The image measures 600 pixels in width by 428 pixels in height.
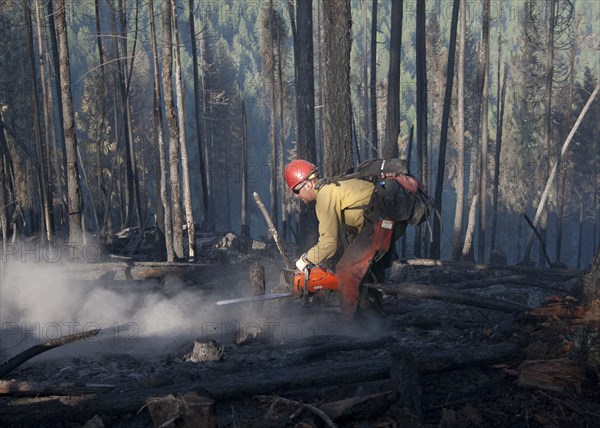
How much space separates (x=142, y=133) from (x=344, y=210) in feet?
144

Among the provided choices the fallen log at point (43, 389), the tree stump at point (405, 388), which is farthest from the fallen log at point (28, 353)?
the tree stump at point (405, 388)

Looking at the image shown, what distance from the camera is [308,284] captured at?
7.14 meters

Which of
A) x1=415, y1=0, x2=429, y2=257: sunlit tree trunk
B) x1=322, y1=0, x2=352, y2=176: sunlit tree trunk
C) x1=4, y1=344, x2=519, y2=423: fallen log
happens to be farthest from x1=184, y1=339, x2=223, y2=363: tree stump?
x1=415, y1=0, x2=429, y2=257: sunlit tree trunk

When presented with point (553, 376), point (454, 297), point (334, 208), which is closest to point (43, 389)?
point (334, 208)

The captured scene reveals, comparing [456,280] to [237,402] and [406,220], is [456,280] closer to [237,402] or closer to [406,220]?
[406,220]

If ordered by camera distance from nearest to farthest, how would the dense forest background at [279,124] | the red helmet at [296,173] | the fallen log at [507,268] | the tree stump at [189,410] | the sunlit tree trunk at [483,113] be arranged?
the tree stump at [189,410]
the red helmet at [296,173]
the fallen log at [507,268]
the dense forest background at [279,124]
the sunlit tree trunk at [483,113]

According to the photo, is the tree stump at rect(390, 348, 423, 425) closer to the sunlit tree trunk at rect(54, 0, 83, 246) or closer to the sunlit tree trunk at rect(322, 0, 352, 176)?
the sunlit tree trunk at rect(322, 0, 352, 176)

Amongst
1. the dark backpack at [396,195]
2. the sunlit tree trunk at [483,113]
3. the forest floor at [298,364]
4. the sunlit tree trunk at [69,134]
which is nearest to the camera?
the forest floor at [298,364]

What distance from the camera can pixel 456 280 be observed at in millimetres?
11812

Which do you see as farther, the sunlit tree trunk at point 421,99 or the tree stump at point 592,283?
the sunlit tree trunk at point 421,99

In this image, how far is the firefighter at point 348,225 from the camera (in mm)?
7262

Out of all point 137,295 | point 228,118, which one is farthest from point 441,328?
point 228,118

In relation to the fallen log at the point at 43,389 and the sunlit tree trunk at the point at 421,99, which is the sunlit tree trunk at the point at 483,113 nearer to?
the sunlit tree trunk at the point at 421,99

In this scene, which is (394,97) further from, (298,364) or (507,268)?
(298,364)
